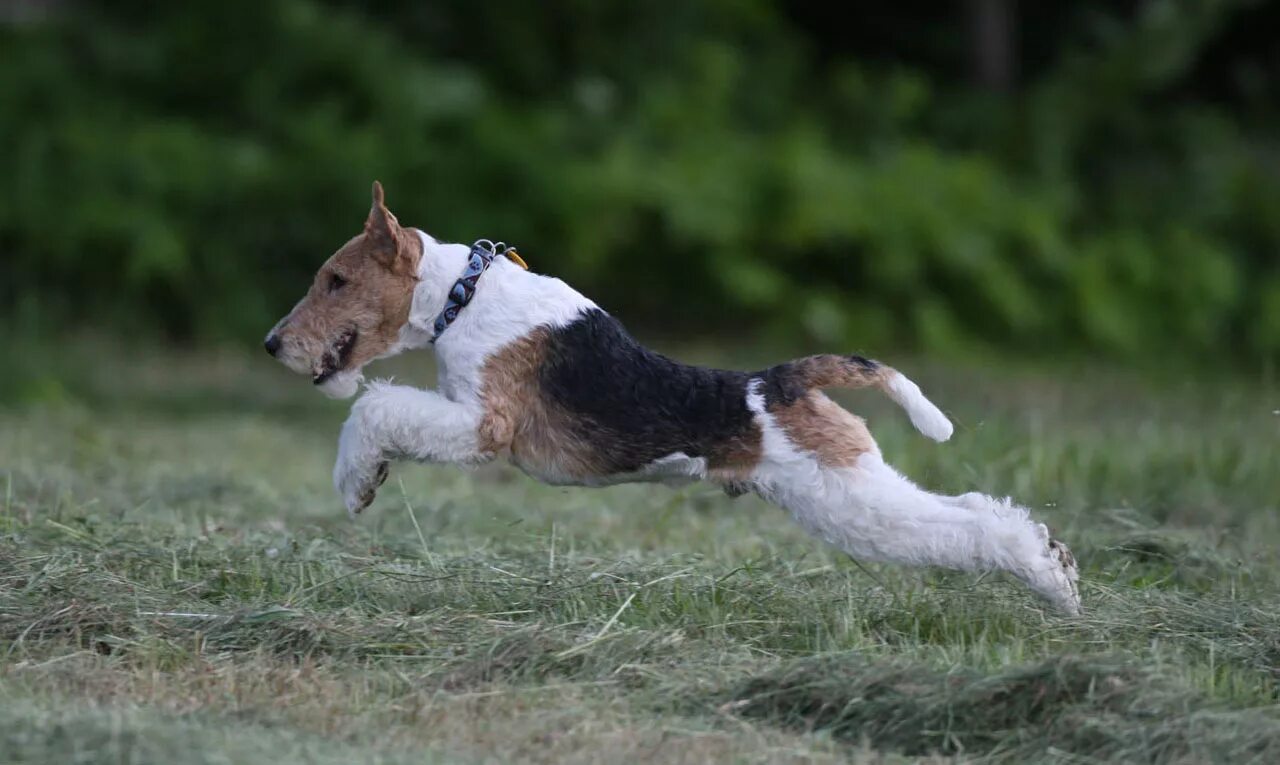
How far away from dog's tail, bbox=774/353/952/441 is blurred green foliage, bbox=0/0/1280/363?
9092 mm

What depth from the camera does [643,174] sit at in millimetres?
14562

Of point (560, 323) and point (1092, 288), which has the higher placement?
point (1092, 288)

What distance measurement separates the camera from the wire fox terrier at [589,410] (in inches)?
202

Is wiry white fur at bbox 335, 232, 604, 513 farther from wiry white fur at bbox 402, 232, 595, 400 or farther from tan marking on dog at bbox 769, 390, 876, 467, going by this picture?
tan marking on dog at bbox 769, 390, 876, 467

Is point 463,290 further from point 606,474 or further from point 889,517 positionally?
point 889,517

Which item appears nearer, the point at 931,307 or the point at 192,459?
the point at 192,459

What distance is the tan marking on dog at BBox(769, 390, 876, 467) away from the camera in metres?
5.14

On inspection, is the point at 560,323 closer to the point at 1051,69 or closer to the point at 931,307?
the point at 931,307

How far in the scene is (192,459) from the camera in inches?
367

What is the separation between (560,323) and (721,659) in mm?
1202

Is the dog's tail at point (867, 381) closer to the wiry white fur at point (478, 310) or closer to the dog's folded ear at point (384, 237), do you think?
the wiry white fur at point (478, 310)

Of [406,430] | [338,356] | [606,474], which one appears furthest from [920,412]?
[338,356]

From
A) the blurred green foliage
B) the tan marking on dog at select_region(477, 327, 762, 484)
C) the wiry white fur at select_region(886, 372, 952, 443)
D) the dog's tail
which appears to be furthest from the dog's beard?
the blurred green foliage

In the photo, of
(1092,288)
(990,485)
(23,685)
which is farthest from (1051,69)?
(23,685)
